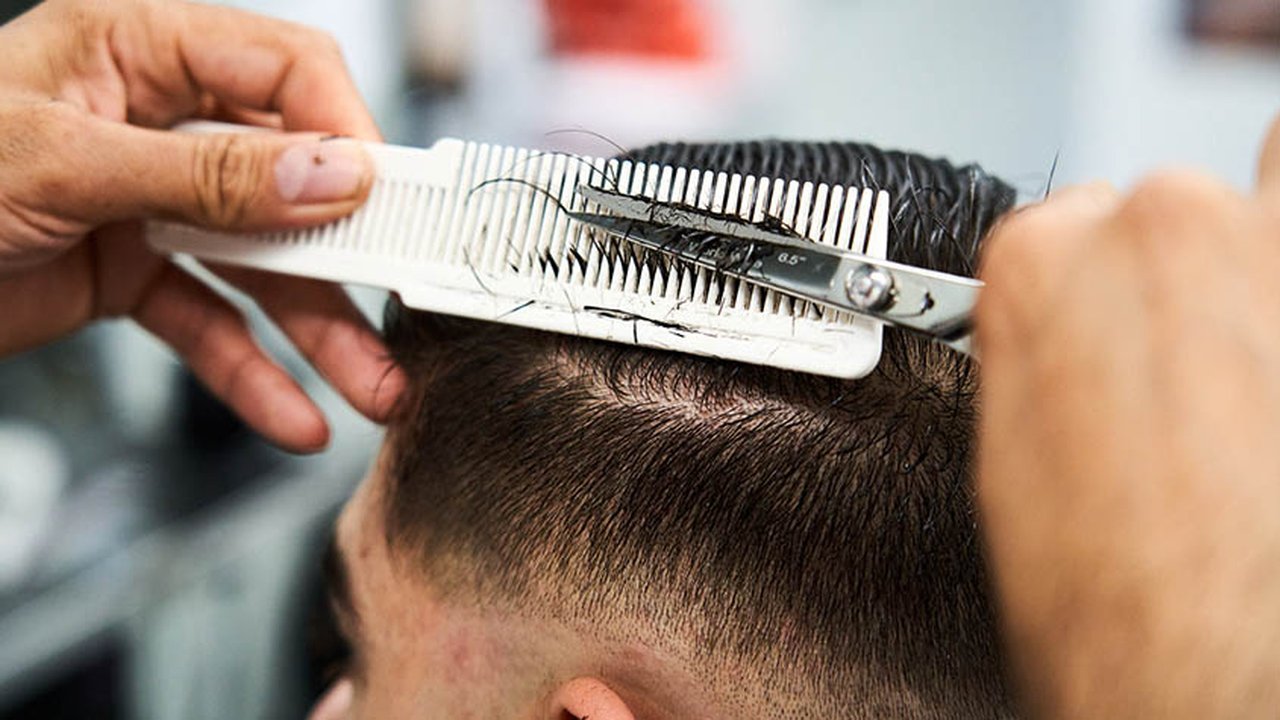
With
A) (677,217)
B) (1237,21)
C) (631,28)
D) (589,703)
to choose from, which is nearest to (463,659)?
(589,703)

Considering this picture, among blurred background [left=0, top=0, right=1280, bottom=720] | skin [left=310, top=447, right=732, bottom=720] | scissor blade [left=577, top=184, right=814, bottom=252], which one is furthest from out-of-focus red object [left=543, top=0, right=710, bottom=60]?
scissor blade [left=577, top=184, right=814, bottom=252]

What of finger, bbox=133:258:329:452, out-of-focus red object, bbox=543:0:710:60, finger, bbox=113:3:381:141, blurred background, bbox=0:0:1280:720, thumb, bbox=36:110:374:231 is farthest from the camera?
out-of-focus red object, bbox=543:0:710:60

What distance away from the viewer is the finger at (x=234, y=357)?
3.92ft

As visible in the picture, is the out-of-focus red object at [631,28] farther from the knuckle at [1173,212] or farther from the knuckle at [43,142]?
the knuckle at [1173,212]

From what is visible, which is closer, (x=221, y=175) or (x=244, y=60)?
(x=221, y=175)

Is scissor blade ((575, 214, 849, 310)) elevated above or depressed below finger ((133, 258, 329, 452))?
above

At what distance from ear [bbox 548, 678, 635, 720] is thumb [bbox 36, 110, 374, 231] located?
41cm

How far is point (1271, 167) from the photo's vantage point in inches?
20.8

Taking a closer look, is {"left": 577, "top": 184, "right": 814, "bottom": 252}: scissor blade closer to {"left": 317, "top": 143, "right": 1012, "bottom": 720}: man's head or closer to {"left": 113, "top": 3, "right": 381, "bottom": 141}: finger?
{"left": 317, "top": 143, "right": 1012, "bottom": 720}: man's head

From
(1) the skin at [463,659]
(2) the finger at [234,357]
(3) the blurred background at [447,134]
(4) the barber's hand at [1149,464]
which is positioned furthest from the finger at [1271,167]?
(3) the blurred background at [447,134]

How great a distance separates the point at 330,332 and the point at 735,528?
1.72 ft

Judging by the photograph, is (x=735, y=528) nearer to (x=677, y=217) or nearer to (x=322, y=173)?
(x=677, y=217)

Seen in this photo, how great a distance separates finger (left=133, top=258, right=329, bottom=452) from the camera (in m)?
1.19

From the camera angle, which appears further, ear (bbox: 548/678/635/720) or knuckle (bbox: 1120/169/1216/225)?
ear (bbox: 548/678/635/720)
